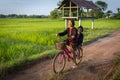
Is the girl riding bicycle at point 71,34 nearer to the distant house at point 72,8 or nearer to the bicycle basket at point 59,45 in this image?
the bicycle basket at point 59,45

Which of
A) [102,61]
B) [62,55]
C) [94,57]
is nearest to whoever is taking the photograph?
[62,55]

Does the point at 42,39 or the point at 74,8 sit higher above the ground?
the point at 74,8

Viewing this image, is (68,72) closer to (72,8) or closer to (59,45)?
(59,45)

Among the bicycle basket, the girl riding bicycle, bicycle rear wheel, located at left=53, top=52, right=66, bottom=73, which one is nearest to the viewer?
the bicycle basket

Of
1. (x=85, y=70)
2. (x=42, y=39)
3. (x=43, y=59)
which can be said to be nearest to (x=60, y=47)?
(x=85, y=70)

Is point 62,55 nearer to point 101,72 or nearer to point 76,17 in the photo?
point 101,72

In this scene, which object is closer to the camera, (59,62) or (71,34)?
(59,62)

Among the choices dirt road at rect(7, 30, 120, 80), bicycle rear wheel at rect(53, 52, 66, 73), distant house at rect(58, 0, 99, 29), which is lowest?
dirt road at rect(7, 30, 120, 80)

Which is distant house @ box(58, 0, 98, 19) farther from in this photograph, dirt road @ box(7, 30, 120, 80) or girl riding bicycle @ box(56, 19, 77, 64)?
girl riding bicycle @ box(56, 19, 77, 64)

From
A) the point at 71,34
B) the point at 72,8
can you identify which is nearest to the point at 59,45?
the point at 71,34

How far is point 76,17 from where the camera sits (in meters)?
29.4

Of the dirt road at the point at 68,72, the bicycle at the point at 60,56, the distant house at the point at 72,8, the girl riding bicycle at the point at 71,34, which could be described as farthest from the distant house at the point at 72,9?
the bicycle at the point at 60,56

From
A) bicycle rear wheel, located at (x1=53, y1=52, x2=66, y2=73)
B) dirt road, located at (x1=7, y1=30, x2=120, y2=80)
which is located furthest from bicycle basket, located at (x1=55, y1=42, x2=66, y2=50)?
dirt road, located at (x1=7, y1=30, x2=120, y2=80)

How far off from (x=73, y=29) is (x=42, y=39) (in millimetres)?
8537
